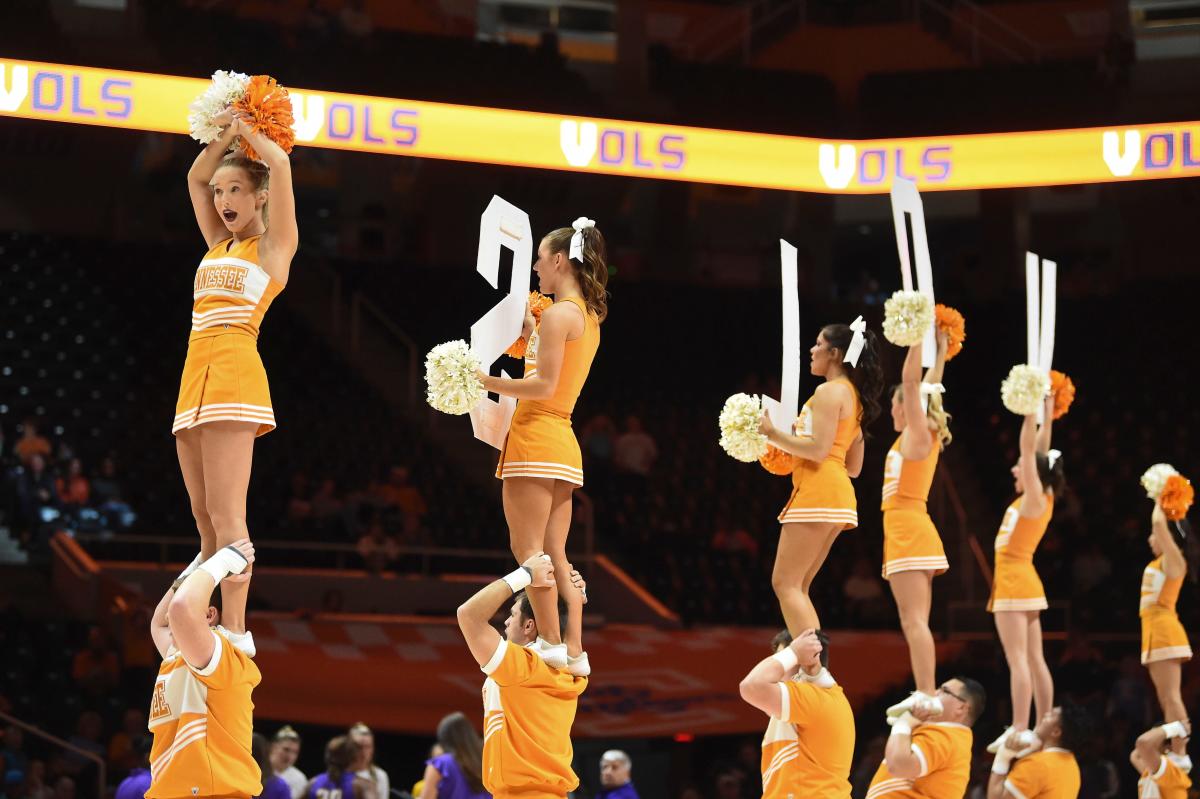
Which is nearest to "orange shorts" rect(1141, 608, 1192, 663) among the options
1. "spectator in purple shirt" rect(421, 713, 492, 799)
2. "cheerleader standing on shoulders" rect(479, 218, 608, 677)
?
"spectator in purple shirt" rect(421, 713, 492, 799)

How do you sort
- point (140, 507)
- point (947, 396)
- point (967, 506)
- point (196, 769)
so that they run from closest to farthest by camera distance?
point (196, 769)
point (140, 507)
point (967, 506)
point (947, 396)

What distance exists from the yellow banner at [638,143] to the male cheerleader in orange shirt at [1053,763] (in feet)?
20.3

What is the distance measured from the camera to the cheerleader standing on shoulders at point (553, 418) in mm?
5586

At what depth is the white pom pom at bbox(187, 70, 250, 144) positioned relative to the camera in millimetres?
4965

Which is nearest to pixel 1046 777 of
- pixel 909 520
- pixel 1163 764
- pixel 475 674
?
pixel 909 520

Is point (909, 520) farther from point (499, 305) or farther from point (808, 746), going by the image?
point (499, 305)

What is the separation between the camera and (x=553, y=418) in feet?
18.9

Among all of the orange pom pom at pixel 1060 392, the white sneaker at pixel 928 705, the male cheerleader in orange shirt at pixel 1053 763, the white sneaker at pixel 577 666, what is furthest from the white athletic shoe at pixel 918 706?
the orange pom pom at pixel 1060 392

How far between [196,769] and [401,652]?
708cm


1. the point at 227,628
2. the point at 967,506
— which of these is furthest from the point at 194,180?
the point at 967,506

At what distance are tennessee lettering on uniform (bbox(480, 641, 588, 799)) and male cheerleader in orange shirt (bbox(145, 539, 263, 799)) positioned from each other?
2.78 ft

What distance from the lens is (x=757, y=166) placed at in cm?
1416

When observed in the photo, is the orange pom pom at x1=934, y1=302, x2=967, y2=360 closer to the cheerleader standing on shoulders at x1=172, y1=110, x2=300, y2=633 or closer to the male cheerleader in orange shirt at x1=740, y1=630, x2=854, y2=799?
the male cheerleader in orange shirt at x1=740, y1=630, x2=854, y2=799

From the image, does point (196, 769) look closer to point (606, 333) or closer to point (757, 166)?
point (757, 166)
